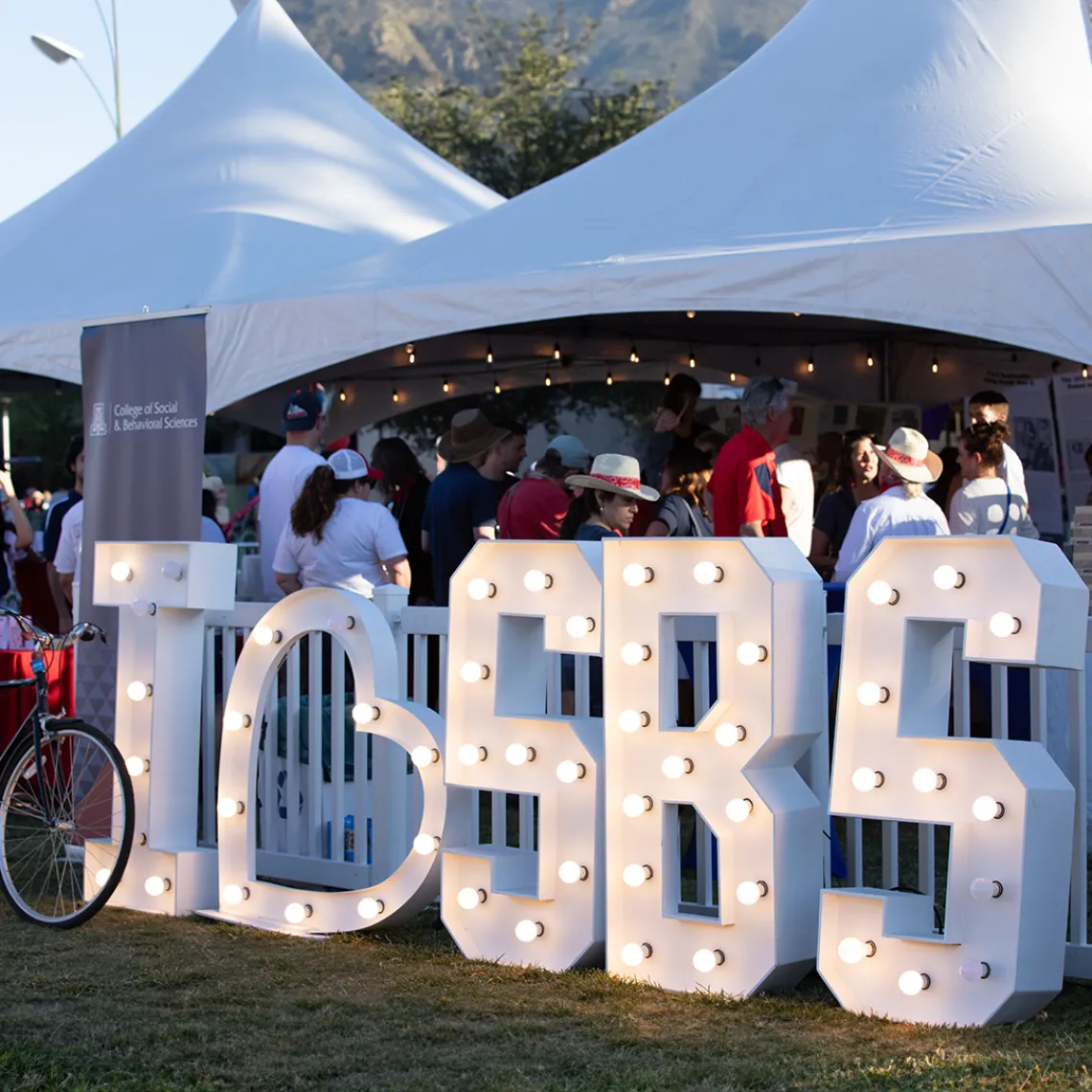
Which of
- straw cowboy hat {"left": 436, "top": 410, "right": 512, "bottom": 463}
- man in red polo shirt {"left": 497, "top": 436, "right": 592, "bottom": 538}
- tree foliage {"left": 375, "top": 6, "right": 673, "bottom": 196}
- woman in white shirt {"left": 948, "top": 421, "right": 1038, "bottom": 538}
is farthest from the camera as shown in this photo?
tree foliage {"left": 375, "top": 6, "right": 673, "bottom": 196}

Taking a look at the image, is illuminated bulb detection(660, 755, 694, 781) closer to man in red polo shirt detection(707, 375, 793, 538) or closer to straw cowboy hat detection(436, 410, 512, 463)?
man in red polo shirt detection(707, 375, 793, 538)

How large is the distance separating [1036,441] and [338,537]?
574 centimetres

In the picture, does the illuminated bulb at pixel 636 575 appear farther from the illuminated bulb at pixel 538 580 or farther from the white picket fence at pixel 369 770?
the white picket fence at pixel 369 770

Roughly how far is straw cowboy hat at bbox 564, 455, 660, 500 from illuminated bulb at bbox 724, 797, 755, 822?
2.04 m

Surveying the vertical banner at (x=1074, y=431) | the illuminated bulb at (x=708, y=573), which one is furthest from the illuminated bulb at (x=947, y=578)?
the vertical banner at (x=1074, y=431)

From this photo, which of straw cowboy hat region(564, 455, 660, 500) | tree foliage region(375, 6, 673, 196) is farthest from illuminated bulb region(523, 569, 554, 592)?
tree foliage region(375, 6, 673, 196)

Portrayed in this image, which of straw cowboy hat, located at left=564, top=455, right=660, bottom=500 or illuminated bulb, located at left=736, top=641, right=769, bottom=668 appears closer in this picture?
illuminated bulb, located at left=736, top=641, right=769, bottom=668

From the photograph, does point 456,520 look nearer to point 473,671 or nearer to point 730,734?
point 473,671

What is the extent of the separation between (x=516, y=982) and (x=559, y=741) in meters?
0.68

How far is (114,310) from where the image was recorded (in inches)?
370

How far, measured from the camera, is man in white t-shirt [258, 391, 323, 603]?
7504 mm

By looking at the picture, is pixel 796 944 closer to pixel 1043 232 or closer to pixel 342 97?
pixel 1043 232

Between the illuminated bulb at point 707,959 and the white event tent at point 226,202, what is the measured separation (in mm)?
4932

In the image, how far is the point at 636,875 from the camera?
178 inches
